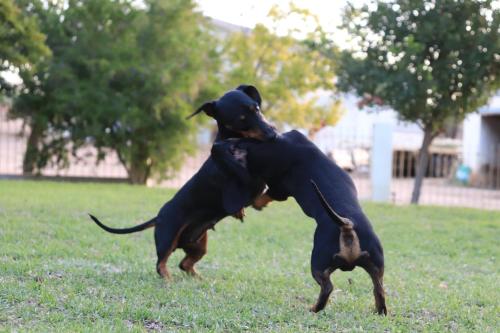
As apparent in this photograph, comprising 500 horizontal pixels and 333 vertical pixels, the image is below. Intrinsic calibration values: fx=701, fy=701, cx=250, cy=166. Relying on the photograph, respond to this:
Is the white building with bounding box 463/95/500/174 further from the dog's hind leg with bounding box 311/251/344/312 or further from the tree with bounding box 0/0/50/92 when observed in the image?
the dog's hind leg with bounding box 311/251/344/312

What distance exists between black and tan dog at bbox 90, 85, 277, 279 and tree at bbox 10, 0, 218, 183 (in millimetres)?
11239

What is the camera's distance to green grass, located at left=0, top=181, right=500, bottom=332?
4469 millimetres

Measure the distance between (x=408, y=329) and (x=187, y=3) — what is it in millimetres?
14454

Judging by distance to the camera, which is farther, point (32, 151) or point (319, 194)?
point (32, 151)

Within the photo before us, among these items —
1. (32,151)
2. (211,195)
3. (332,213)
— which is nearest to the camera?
(332,213)

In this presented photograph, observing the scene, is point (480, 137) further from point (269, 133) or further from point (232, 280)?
point (269, 133)

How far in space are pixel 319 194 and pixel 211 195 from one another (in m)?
1.33

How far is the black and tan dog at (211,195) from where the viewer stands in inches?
206

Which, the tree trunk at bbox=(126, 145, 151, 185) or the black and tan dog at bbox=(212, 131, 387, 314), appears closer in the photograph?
the black and tan dog at bbox=(212, 131, 387, 314)

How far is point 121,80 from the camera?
17312 mm

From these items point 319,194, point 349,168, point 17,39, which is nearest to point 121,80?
point 17,39

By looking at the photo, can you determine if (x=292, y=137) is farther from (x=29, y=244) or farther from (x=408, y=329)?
(x=29, y=244)

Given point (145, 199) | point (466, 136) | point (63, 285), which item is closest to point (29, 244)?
point (63, 285)

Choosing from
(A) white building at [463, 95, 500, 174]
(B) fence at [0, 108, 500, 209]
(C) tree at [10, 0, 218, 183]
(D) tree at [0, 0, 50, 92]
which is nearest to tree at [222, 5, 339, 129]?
(B) fence at [0, 108, 500, 209]
